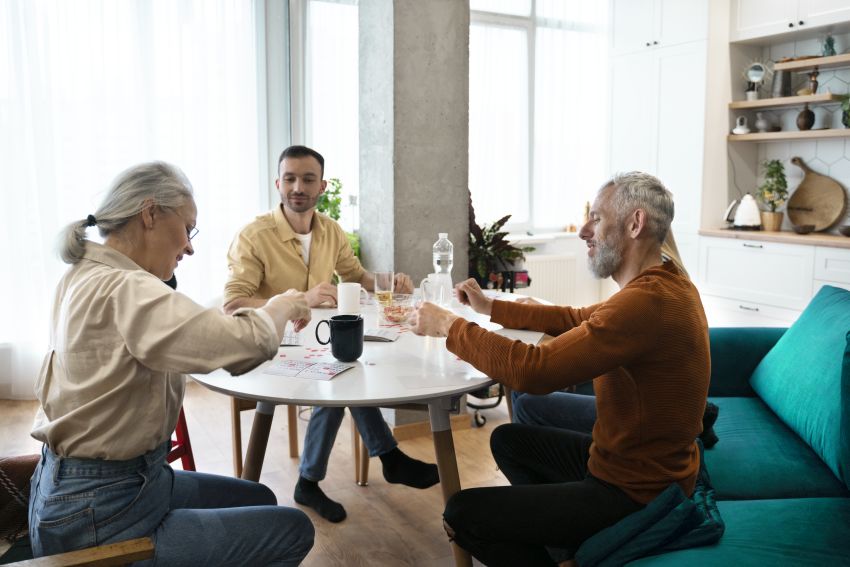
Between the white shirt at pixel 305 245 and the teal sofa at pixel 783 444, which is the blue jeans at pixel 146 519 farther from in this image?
the white shirt at pixel 305 245

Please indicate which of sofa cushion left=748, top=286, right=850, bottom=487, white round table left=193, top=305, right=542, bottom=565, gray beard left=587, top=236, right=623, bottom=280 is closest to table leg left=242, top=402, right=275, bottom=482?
white round table left=193, top=305, right=542, bottom=565

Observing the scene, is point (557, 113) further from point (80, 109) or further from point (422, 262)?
point (80, 109)

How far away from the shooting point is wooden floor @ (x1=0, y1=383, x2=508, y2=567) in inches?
97.2

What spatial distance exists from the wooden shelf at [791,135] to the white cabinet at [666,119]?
286mm

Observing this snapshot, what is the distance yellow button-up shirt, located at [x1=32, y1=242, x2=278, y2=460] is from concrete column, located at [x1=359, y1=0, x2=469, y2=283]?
1.98m

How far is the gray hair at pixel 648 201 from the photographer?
1.73 metres

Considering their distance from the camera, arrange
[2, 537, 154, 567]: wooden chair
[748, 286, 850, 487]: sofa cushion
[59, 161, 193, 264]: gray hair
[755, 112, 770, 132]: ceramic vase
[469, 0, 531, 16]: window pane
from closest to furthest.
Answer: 1. [2, 537, 154, 567]: wooden chair
2. [59, 161, 193, 264]: gray hair
3. [748, 286, 850, 487]: sofa cushion
4. [755, 112, 770, 132]: ceramic vase
5. [469, 0, 531, 16]: window pane

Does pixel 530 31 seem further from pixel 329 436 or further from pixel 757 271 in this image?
pixel 329 436

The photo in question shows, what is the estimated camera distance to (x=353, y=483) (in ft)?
9.83

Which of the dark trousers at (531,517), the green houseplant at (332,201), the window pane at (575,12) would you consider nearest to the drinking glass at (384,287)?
the dark trousers at (531,517)

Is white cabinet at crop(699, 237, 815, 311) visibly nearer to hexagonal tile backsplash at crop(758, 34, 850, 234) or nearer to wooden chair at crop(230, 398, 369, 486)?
hexagonal tile backsplash at crop(758, 34, 850, 234)

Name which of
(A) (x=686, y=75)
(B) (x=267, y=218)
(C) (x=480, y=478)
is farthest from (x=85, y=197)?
(A) (x=686, y=75)

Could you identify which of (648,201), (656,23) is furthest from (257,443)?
(656,23)

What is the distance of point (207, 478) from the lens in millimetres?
1754
